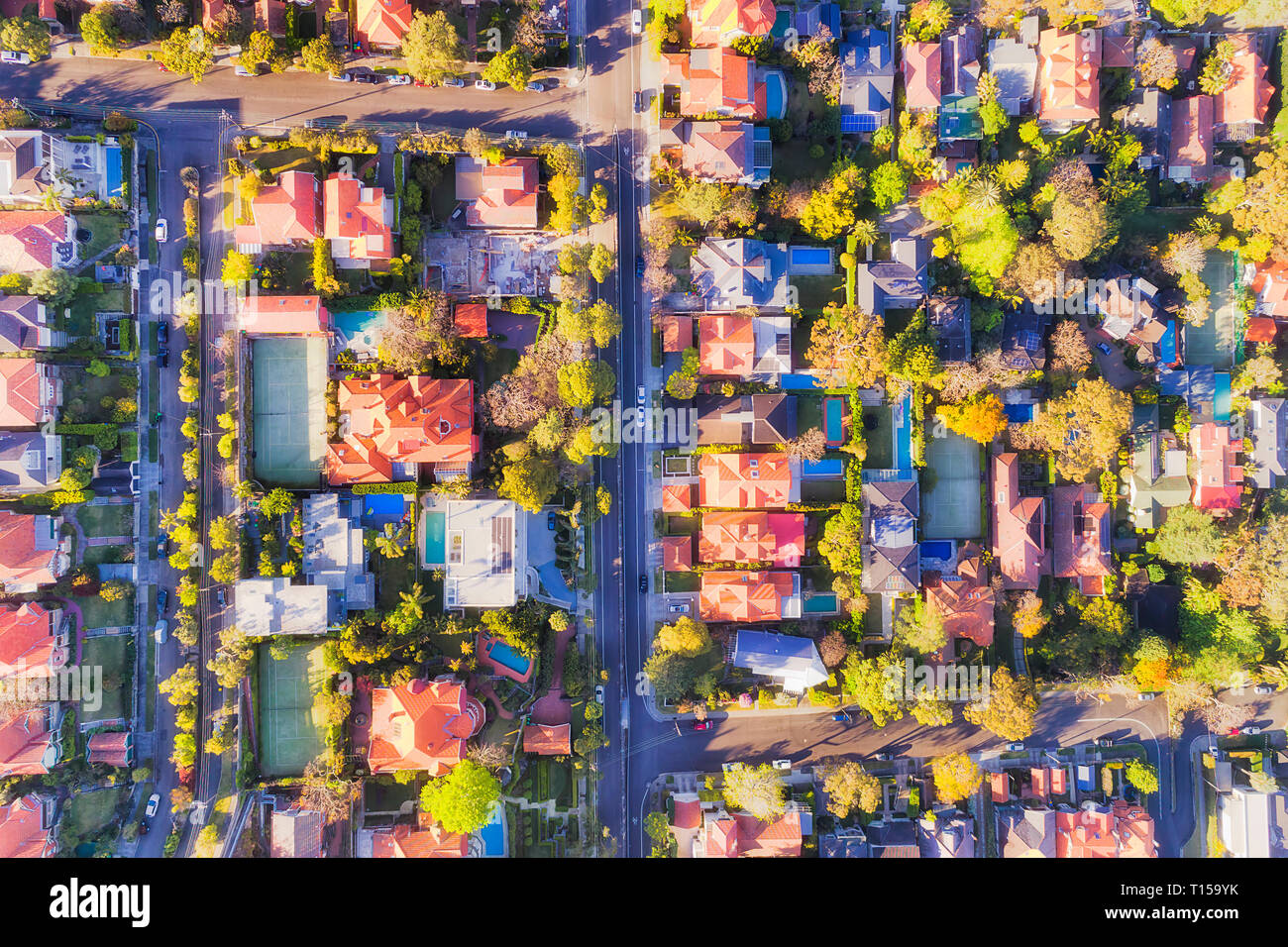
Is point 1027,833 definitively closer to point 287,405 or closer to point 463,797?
point 463,797

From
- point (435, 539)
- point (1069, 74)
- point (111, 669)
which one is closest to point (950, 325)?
point (1069, 74)

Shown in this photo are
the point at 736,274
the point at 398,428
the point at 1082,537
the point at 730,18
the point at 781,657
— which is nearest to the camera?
the point at 398,428

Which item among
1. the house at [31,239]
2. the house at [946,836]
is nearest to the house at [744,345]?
the house at [946,836]

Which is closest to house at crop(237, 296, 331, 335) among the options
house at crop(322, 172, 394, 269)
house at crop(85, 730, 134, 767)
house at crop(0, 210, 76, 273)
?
house at crop(322, 172, 394, 269)

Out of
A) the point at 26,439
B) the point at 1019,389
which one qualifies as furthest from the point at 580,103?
the point at 26,439

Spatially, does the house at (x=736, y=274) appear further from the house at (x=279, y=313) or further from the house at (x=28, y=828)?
the house at (x=28, y=828)

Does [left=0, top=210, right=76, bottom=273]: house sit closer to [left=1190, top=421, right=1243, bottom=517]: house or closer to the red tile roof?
the red tile roof
